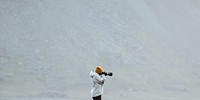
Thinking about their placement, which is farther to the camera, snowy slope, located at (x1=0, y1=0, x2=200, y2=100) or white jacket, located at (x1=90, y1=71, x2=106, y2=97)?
snowy slope, located at (x1=0, y1=0, x2=200, y2=100)

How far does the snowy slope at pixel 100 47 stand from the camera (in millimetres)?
31359

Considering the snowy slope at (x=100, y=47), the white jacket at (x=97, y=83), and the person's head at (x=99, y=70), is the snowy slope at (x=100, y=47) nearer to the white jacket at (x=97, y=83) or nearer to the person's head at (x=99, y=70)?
the white jacket at (x=97, y=83)

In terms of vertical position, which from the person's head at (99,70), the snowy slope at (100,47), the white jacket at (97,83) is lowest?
the white jacket at (97,83)

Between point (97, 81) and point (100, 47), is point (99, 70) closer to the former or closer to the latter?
point (97, 81)

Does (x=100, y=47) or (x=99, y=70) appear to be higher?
(x=100, y=47)

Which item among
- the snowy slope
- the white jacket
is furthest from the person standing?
Answer: the snowy slope

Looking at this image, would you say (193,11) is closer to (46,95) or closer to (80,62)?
(80,62)

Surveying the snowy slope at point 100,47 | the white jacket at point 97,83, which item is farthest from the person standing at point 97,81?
the snowy slope at point 100,47

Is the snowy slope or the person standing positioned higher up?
the snowy slope

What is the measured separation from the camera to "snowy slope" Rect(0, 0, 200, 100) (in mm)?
31359

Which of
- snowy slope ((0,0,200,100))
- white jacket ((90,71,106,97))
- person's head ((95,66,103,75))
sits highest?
snowy slope ((0,0,200,100))

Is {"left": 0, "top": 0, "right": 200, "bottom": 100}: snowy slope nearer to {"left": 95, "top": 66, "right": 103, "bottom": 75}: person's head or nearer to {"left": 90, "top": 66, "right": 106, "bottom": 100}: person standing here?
{"left": 90, "top": 66, "right": 106, "bottom": 100}: person standing

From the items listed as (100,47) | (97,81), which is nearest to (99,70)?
(97,81)

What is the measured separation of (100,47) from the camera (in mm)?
36312
